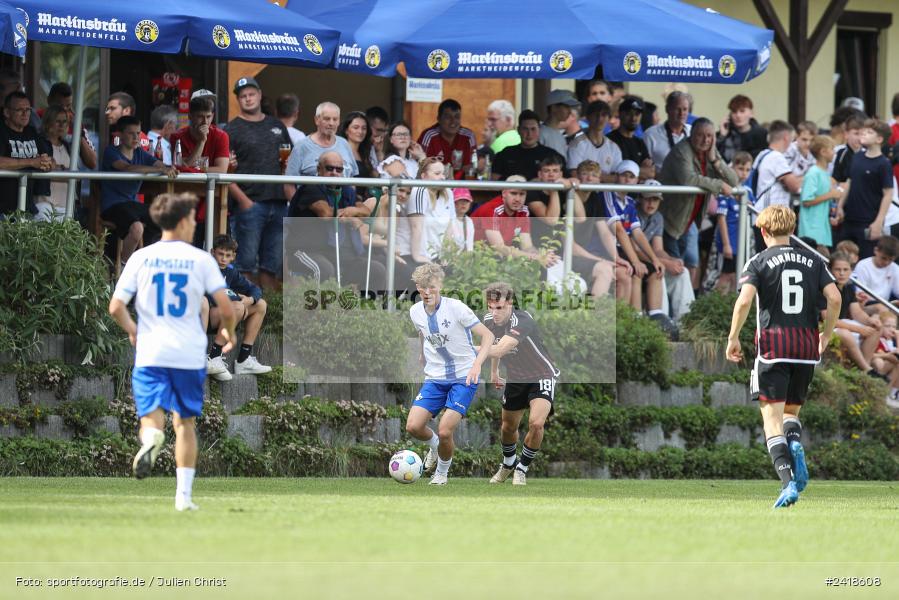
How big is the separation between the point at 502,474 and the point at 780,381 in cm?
351

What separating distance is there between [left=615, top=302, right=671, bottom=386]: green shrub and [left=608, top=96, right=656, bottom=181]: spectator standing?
1.88 metres

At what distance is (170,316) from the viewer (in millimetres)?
9828

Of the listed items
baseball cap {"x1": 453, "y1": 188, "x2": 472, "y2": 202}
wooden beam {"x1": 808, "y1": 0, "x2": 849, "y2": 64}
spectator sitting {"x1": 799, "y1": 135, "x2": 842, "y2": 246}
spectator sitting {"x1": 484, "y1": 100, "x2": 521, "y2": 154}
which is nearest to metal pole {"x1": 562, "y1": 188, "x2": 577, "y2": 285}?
baseball cap {"x1": 453, "y1": 188, "x2": 472, "y2": 202}

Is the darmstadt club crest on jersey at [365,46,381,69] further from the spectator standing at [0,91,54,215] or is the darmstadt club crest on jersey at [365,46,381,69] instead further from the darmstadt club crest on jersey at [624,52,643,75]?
the spectator standing at [0,91,54,215]

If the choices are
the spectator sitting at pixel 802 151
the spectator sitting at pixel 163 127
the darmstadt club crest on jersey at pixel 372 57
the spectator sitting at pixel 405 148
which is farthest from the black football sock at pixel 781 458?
the spectator sitting at pixel 802 151

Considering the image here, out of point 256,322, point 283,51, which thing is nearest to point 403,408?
point 256,322

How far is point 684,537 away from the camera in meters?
8.73

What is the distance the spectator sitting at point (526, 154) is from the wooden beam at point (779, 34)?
683cm

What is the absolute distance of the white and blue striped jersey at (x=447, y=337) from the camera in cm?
1368

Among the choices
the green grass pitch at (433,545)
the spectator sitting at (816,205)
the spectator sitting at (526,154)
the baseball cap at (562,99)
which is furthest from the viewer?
the spectator sitting at (816,205)

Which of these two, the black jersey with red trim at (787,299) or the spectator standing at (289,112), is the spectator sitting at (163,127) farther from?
the black jersey with red trim at (787,299)

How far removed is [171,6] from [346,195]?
8.21 ft

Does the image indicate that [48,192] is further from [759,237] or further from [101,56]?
[759,237]

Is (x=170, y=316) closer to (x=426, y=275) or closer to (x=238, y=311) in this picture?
(x=426, y=275)
